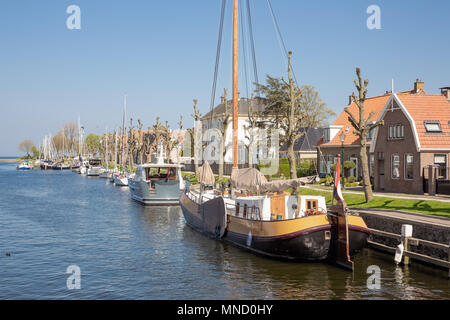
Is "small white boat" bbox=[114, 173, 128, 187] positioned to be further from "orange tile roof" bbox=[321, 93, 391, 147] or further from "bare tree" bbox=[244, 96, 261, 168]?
"orange tile roof" bbox=[321, 93, 391, 147]

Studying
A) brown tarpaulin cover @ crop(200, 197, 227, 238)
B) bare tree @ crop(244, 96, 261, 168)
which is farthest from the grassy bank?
brown tarpaulin cover @ crop(200, 197, 227, 238)

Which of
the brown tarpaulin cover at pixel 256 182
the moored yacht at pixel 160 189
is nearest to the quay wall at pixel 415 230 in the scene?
the brown tarpaulin cover at pixel 256 182

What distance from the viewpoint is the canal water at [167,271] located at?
17.7 m

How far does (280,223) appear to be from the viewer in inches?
839

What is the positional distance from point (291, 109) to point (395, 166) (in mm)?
9166

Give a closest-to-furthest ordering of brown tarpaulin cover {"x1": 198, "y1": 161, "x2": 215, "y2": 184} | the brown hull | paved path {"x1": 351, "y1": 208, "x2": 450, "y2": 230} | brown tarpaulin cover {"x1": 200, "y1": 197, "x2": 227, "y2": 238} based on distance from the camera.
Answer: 1. the brown hull
2. paved path {"x1": 351, "y1": 208, "x2": 450, "y2": 230}
3. brown tarpaulin cover {"x1": 200, "y1": 197, "x2": 227, "y2": 238}
4. brown tarpaulin cover {"x1": 198, "y1": 161, "x2": 215, "y2": 184}

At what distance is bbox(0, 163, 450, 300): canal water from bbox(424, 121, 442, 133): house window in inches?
592

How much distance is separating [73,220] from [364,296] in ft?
84.7

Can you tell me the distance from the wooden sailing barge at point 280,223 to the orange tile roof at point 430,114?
14.5m

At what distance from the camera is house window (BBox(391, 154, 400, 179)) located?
36906mm

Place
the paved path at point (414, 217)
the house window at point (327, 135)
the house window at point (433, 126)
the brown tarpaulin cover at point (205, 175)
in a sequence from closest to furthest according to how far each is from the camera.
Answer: the paved path at point (414, 217), the brown tarpaulin cover at point (205, 175), the house window at point (433, 126), the house window at point (327, 135)

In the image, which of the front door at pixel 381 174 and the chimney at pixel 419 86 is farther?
the chimney at pixel 419 86

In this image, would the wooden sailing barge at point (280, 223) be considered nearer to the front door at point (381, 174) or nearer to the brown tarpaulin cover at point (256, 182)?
the brown tarpaulin cover at point (256, 182)
